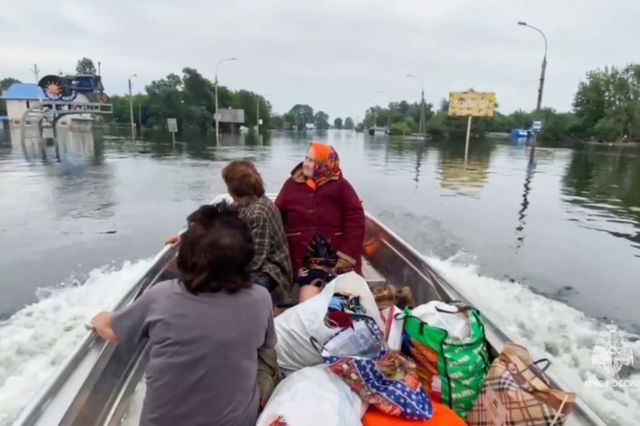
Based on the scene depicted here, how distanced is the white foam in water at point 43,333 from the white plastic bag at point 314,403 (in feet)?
4.64

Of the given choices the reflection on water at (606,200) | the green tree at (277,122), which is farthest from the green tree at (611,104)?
the green tree at (277,122)

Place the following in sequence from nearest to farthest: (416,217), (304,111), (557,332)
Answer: (557,332)
(416,217)
(304,111)

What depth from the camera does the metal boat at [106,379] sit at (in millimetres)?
1601

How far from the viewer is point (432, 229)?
26.3 ft

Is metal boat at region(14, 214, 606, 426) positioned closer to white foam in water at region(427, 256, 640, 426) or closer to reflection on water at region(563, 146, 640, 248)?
white foam in water at region(427, 256, 640, 426)

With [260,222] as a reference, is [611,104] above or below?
above

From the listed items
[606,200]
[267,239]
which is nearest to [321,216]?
[267,239]

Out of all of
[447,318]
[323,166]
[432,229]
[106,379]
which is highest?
[323,166]

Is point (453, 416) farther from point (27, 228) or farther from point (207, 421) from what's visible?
point (27, 228)

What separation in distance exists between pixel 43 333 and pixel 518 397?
12.4ft

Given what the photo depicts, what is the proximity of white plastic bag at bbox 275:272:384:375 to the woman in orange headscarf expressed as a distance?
90cm

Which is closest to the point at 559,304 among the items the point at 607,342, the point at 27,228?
the point at 607,342

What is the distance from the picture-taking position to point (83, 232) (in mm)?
7070

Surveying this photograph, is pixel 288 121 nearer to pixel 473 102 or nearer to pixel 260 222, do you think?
pixel 473 102
